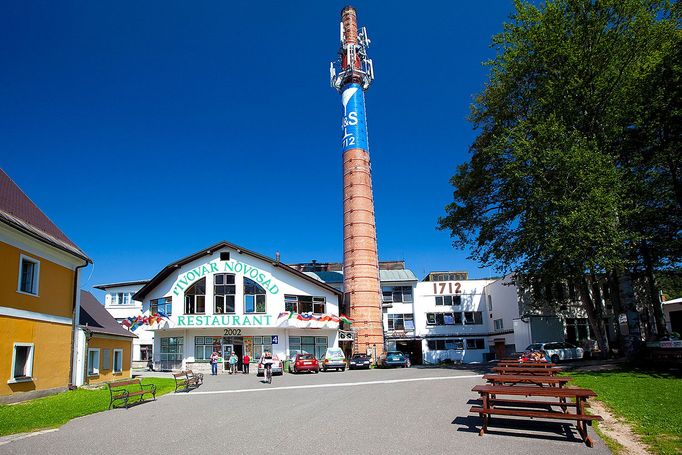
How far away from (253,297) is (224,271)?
307 centimetres

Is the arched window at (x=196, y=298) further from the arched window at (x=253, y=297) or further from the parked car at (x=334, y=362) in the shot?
the parked car at (x=334, y=362)

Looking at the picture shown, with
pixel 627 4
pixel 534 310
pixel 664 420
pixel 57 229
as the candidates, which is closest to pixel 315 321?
pixel 534 310

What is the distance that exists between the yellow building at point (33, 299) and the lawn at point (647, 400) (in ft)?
57.4

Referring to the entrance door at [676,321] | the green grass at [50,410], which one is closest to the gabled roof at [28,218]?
the green grass at [50,410]

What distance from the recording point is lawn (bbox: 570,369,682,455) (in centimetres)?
838

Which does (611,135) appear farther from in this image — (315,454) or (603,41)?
(315,454)

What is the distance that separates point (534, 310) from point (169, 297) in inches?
1164

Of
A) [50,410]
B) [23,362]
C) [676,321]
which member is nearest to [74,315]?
[23,362]

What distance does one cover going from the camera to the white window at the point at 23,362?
1673cm

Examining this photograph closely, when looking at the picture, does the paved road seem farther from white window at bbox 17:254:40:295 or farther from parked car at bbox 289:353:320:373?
parked car at bbox 289:353:320:373

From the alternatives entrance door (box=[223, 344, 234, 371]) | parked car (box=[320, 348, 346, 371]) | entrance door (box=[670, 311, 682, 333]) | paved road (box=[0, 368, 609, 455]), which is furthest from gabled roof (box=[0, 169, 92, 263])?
entrance door (box=[670, 311, 682, 333])

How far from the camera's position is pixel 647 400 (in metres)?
12.2

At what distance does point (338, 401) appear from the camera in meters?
14.3

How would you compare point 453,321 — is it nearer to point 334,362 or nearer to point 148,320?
point 334,362
